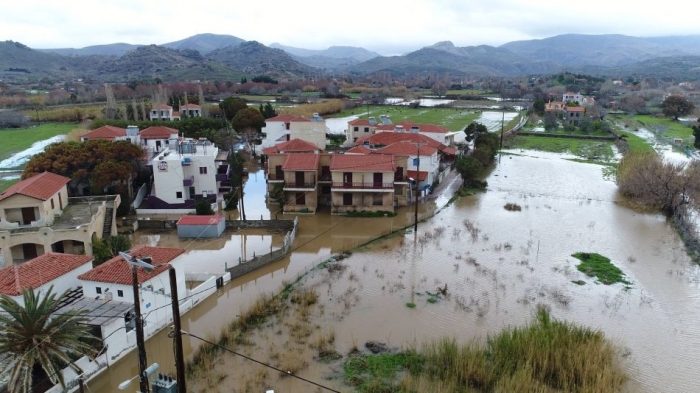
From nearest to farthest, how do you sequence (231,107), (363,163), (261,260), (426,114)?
(261,260) → (363,163) → (231,107) → (426,114)

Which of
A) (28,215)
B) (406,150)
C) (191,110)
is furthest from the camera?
(191,110)

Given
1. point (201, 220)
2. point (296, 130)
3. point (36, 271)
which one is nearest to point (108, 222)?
point (201, 220)

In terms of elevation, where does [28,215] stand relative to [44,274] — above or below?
above

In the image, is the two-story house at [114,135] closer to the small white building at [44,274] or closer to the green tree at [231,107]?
A: the small white building at [44,274]

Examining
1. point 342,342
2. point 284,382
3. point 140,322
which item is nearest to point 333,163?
point 342,342

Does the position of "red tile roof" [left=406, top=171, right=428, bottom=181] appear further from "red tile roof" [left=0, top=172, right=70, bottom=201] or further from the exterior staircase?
"red tile roof" [left=0, top=172, right=70, bottom=201]

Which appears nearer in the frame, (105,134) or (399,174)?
(399,174)

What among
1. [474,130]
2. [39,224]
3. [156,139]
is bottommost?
[39,224]

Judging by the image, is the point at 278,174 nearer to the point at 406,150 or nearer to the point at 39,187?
the point at 406,150
